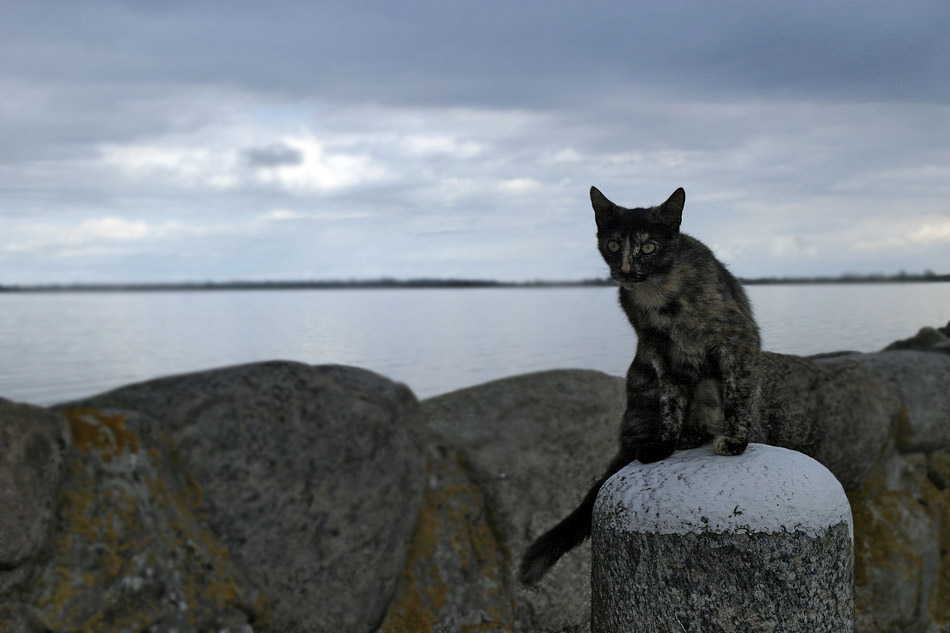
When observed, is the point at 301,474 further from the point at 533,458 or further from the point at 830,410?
the point at 830,410

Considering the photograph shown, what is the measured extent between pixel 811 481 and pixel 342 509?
7.21 feet

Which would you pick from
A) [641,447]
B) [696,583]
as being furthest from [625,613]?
[641,447]

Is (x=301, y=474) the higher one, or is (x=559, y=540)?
(x=301, y=474)

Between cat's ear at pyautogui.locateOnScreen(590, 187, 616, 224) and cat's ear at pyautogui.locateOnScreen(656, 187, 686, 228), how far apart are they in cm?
25

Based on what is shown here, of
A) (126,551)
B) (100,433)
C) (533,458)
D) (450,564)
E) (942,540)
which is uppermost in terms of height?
(100,433)

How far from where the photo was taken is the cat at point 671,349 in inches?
156

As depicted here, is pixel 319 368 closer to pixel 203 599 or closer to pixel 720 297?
pixel 203 599

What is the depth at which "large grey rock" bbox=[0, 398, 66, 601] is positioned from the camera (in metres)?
3.35

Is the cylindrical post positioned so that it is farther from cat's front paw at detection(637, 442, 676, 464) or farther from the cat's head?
the cat's head

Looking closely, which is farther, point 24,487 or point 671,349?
point 671,349

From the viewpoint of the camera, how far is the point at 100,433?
3660 mm

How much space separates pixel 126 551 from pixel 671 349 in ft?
8.62

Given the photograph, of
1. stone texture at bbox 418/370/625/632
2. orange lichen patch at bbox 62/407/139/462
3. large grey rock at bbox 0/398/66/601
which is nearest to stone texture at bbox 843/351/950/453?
stone texture at bbox 418/370/625/632

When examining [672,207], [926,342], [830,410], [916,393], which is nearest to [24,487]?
[672,207]
